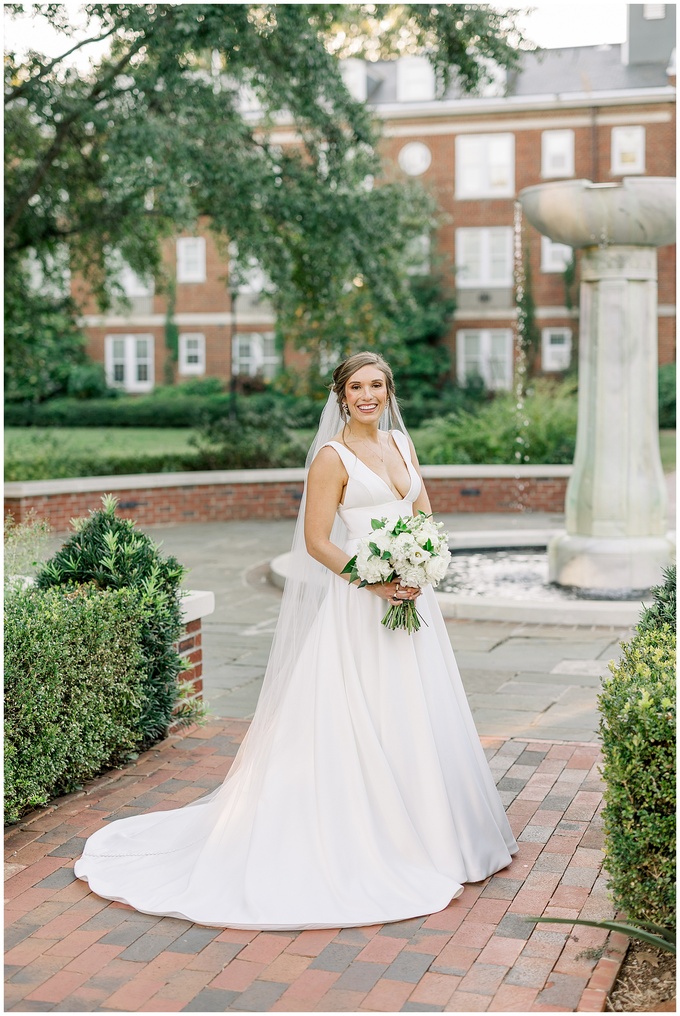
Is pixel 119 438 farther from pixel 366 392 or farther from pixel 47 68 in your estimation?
pixel 366 392

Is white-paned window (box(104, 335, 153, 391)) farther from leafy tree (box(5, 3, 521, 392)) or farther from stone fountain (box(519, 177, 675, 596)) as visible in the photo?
stone fountain (box(519, 177, 675, 596))

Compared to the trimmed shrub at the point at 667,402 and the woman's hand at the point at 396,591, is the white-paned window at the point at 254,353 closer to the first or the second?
the trimmed shrub at the point at 667,402

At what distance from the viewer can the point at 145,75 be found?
13.4 metres

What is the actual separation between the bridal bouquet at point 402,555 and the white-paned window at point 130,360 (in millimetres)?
36106

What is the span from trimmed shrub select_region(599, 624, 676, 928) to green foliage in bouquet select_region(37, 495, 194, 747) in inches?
109

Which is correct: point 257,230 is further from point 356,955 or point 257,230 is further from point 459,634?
point 356,955

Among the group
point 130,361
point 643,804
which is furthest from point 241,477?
point 130,361

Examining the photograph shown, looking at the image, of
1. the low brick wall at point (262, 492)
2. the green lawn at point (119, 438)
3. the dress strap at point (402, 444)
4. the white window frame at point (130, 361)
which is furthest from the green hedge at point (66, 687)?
the white window frame at point (130, 361)

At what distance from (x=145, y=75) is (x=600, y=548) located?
8334 millimetres

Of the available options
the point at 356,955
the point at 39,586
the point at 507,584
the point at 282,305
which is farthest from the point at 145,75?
the point at 356,955

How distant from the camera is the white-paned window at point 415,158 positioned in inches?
1372

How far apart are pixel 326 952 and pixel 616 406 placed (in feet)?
23.3

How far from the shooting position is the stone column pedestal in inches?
381

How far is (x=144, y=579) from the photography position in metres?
5.73
